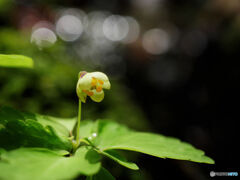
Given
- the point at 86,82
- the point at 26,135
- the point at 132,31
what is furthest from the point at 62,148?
the point at 132,31

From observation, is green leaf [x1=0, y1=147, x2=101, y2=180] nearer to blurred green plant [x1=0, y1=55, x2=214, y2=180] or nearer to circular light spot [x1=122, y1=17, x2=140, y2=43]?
blurred green plant [x1=0, y1=55, x2=214, y2=180]

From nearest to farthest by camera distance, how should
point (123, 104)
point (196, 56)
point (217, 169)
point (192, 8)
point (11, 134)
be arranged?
point (11, 134)
point (123, 104)
point (217, 169)
point (196, 56)
point (192, 8)

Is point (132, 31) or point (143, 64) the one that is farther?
point (132, 31)

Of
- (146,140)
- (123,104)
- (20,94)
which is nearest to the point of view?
(146,140)

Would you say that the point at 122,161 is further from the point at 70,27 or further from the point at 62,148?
the point at 70,27

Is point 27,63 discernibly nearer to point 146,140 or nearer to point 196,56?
point 146,140

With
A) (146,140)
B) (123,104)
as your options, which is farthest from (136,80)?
(146,140)

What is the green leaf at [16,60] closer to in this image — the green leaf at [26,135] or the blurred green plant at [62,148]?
the blurred green plant at [62,148]
